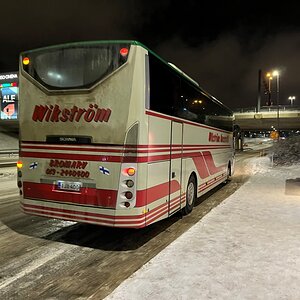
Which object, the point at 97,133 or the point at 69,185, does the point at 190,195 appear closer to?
the point at 69,185

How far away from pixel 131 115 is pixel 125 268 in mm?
2426

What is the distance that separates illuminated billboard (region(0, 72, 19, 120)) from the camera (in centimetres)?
5906

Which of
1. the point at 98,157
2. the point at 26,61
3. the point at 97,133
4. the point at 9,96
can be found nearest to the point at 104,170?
the point at 98,157

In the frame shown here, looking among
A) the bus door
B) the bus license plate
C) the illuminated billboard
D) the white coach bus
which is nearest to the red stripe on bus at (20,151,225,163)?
the white coach bus

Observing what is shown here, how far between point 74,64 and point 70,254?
3.32 m

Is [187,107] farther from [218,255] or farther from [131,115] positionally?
[218,255]

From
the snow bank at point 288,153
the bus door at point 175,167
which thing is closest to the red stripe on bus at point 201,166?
the bus door at point 175,167

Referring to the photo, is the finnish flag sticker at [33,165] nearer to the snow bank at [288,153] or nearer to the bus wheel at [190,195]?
the bus wheel at [190,195]

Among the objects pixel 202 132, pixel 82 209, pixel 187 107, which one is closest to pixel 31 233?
pixel 82 209

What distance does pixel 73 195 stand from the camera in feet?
18.7

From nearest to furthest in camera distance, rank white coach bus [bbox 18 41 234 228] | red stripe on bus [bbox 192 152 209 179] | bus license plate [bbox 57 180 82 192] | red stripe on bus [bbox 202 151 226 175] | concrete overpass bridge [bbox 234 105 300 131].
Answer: white coach bus [bbox 18 41 234 228] → bus license plate [bbox 57 180 82 192] → red stripe on bus [bbox 192 152 209 179] → red stripe on bus [bbox 202 151 226 175] → concrete overpass bridge [bbox 234 105 300 131]

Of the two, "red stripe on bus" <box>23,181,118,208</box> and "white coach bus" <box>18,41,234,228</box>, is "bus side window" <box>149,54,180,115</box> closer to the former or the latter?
"white coach bus" <box>18,41,234,228</box>

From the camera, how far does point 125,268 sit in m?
4.85

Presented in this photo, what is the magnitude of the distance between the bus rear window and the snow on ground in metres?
3.26
